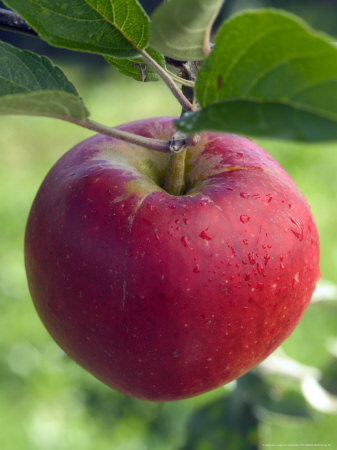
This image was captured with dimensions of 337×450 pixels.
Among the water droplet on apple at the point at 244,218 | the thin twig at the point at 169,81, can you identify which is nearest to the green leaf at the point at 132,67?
the thin twig at the point at 169,81

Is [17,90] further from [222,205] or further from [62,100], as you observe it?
[222,205]

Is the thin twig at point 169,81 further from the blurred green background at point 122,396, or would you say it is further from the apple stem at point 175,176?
the blurred green background at point 122,396

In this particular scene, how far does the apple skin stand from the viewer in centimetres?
58

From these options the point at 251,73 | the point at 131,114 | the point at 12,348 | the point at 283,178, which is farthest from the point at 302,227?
the point at 131,114

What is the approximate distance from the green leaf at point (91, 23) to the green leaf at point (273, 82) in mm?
120

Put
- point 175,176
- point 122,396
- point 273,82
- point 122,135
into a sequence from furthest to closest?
point 122,396
point 175,176
point 122,135
point 273,82

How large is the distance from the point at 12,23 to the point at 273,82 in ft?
0.90

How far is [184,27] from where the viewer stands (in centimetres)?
48

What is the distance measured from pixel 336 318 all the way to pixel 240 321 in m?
1.78

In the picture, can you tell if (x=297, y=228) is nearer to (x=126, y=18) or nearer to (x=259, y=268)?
(x=259, y=268)

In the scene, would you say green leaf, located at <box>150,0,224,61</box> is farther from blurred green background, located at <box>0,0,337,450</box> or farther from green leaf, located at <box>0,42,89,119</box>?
blurred green background, located at <box>0,0,337,450</box>

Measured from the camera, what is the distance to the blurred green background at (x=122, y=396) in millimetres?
→ 1103

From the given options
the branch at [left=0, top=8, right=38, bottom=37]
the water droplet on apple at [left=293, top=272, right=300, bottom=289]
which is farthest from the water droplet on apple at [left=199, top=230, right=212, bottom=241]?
the branch at [left=0, top=8, right=38, bottom=37]

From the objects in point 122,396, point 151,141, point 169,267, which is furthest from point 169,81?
point 122,396
